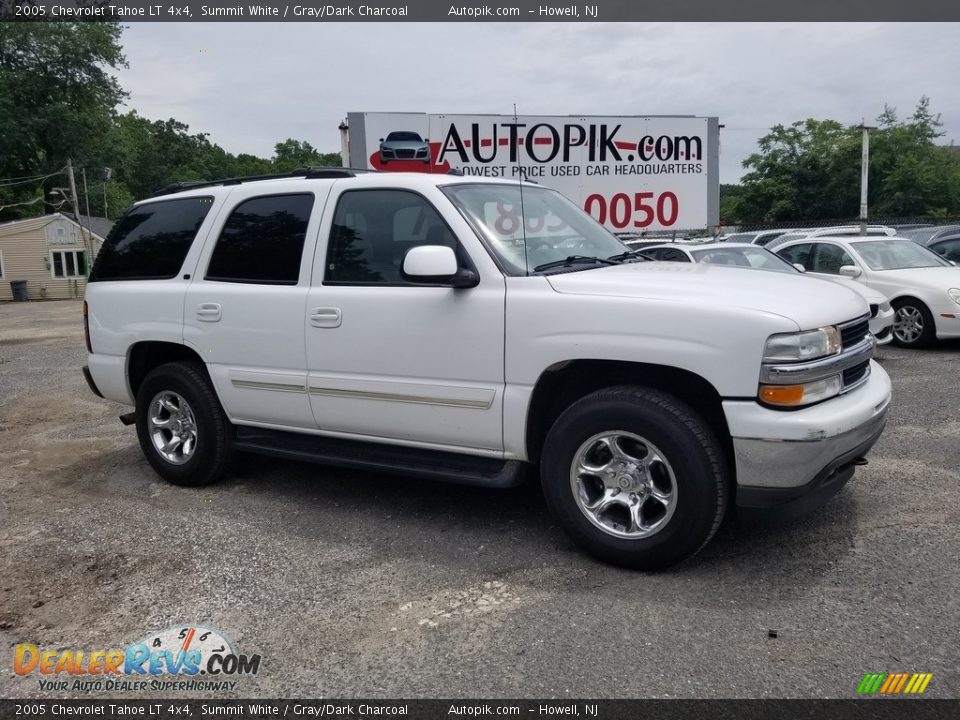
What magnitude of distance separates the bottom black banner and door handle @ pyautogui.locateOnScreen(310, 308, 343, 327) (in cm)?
213

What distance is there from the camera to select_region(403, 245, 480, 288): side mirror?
3826 mm

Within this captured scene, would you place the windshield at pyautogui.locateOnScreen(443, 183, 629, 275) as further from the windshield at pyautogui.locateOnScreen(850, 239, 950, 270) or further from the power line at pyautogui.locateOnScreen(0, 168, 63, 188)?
the power line at pyautogui.locateOnScreen(0, 168, 63, 188)

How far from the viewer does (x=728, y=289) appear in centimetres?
367

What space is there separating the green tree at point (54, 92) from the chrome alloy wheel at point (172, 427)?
143 ft

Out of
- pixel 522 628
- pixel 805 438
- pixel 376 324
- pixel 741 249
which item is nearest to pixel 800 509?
pixel 805 438

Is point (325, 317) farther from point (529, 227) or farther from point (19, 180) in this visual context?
point (19, 180)

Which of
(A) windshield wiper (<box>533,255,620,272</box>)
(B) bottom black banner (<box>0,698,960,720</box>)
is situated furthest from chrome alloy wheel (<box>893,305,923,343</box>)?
(B) bottom black banner (<box>0,698,960,720</box>)

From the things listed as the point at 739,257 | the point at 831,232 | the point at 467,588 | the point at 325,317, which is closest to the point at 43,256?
the point at 831,232

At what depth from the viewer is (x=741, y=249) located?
10.2 meters

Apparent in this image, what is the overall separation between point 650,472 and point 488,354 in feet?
3.17

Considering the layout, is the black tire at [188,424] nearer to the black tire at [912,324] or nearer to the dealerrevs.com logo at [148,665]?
the dealerrevs.com logo at [148,665]

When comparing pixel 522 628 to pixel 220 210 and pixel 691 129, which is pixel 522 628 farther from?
pixel 691 129

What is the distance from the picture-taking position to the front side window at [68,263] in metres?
41.6

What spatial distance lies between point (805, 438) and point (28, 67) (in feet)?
168
